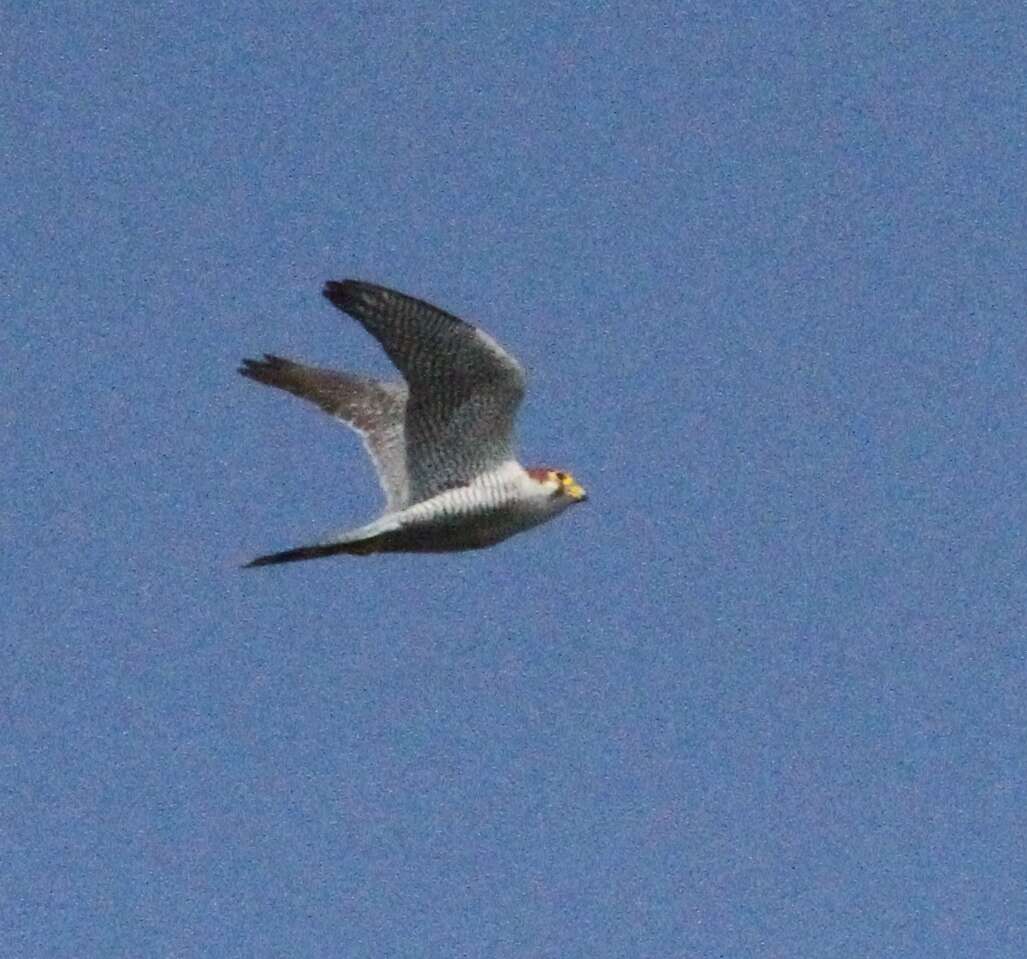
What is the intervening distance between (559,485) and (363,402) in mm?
2644

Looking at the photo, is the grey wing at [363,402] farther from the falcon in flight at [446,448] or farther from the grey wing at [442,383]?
the grey wing at [442,383]

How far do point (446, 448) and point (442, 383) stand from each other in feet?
2.27

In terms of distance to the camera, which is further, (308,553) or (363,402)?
(363,402)

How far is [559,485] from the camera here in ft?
68.3

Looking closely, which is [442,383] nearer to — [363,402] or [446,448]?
[446,448]

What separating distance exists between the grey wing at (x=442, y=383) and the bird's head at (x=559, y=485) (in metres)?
0.38

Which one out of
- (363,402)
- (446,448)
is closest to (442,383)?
(446,448)

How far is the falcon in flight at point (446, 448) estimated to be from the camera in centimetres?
1930

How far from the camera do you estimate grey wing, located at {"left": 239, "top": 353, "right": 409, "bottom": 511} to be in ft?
71.8

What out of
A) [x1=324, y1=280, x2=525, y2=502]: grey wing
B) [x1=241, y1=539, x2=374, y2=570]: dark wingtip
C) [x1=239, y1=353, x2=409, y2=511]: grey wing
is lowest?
[x1=241, y1=539, x2=374, y2=570]: dark wingtip

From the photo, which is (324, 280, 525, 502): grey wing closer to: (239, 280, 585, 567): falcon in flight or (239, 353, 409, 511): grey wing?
(239, 280, 585, 567): falcon in flight

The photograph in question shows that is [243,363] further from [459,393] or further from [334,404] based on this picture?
[459,393]

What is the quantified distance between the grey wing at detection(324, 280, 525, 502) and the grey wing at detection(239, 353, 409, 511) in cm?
83

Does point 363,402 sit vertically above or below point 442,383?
above
